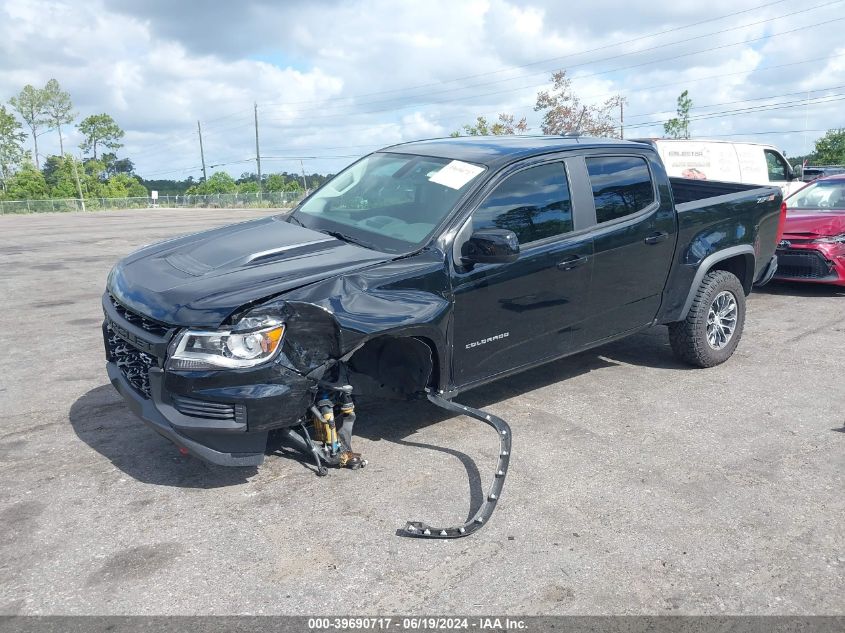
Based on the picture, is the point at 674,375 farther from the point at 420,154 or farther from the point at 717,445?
the point at 420,154

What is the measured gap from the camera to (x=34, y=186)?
249 ft

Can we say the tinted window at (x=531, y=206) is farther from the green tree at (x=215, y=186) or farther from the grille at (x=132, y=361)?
the green tree at (x=215, y=186)

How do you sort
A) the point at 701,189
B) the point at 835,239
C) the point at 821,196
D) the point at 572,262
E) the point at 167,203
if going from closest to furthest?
the point at 572,262 → the point at 701,189 → the point at 835,239 → the point at 821,196 → the point at 167,203

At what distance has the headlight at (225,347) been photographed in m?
3.62

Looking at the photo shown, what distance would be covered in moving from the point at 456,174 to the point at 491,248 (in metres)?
0.80

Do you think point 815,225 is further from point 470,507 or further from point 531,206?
point 470,507

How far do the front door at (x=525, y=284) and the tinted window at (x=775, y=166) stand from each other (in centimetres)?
1169

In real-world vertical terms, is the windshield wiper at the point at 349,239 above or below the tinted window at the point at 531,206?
below

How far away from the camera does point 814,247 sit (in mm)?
8984

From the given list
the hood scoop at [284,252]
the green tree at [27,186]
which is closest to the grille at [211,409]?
the hood scoop at [284,252]

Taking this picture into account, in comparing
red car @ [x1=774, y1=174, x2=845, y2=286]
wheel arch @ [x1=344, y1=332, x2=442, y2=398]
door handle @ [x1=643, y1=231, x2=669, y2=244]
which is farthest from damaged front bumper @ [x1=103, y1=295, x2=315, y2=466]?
red car @ [x1=774, y1=174, x2=845, y2=286]

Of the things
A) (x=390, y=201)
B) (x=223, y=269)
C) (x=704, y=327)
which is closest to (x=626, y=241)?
(x=704, y=327)

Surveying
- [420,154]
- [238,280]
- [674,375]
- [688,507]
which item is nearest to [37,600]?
[238,280]

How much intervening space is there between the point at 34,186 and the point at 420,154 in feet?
269
